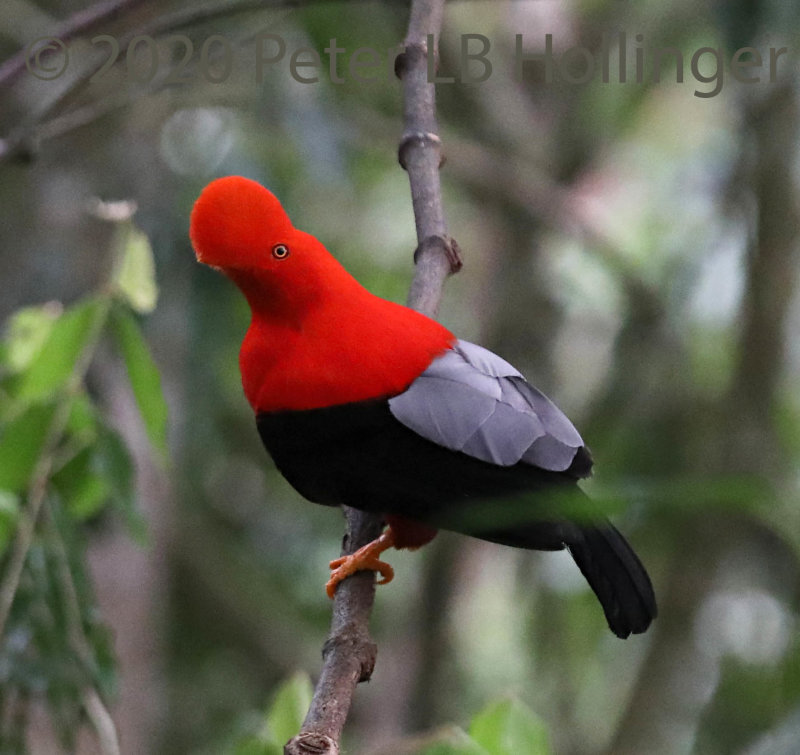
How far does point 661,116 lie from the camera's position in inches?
233

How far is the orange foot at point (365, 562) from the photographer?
1.86m

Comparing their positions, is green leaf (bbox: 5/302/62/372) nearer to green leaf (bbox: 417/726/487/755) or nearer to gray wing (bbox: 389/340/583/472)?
gray wing (bbox: 389/340/583/472)

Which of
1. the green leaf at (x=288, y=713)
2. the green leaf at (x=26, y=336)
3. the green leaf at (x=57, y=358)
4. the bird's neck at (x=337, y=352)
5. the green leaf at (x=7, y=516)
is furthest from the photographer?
the green leaf at (x=26, y=336)

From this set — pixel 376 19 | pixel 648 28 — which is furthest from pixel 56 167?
pixel 648 28

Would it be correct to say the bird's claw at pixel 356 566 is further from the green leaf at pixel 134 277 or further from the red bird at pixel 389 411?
the green leaf at pixel 134 277

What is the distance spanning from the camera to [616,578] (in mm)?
1616

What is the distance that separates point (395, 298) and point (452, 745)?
326 centimetres

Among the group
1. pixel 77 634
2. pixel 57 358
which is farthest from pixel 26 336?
pixel 77 634

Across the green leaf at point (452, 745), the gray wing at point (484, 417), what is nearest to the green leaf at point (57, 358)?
the gray wing at point (484, 417)

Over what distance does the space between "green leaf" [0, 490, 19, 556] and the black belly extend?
2.33ft

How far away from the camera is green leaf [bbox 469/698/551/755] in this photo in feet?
6.24

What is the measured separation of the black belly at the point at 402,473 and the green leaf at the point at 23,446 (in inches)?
30.3

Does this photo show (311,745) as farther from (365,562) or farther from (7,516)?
(7,516)

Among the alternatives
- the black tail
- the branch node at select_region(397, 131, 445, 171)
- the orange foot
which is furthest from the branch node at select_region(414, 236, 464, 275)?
the black tail
